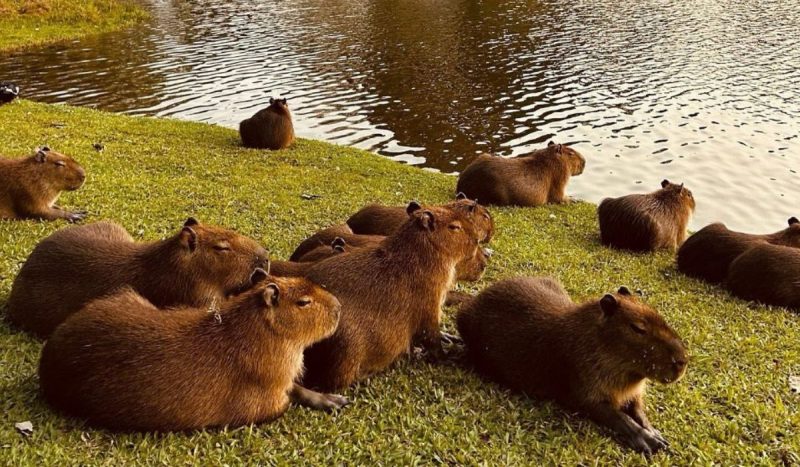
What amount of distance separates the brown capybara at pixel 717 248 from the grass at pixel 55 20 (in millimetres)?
24118

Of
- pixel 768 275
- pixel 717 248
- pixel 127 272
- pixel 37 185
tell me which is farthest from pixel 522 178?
pixel 127 272

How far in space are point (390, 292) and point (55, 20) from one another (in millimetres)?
29012

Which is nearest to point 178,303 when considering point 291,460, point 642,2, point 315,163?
point 291,460

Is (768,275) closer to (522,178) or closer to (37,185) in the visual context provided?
(522,178)

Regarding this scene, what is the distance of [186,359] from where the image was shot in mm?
3258

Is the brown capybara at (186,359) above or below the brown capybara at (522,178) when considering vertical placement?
above

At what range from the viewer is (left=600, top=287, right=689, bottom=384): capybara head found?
3.76 meters

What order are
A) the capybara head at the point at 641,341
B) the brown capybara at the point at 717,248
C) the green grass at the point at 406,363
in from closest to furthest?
the green grass at the point at 406,363, the capybara head at the point at 641,341, the brown capybara at the point at 717,248

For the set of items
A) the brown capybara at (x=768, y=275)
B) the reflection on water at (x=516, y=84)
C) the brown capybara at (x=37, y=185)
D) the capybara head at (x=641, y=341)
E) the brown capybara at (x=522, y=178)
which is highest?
the capybara head at (x=641, y=341)

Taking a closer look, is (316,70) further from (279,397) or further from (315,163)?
(279,397)

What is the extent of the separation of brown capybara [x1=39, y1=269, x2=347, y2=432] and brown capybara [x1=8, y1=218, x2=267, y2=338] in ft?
1.64

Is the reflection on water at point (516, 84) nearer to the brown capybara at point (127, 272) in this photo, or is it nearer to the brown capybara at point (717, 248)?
the brown capybara at point (717, 248)

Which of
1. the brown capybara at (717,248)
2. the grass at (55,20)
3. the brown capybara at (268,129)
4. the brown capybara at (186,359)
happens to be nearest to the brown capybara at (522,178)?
the brown capybara at (717,248)

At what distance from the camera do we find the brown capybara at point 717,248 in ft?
23.4
